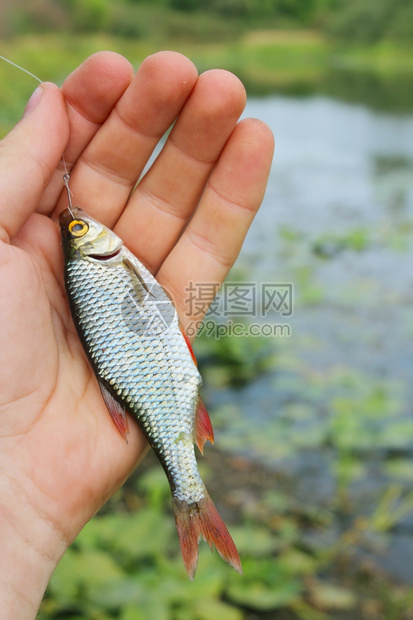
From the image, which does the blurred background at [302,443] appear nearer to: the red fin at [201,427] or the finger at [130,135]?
the red fin at [201,427]

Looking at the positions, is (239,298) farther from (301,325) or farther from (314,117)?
(314,117)

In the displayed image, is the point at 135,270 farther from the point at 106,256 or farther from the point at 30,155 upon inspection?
the point at 30,155

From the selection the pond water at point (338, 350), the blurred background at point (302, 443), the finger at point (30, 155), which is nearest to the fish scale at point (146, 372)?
the finger at point (30, 155)

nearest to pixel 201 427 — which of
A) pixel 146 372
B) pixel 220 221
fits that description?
pixel 146 372

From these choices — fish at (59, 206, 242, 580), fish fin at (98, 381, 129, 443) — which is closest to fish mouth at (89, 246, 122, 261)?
fish at (59, 206, 242, 580)

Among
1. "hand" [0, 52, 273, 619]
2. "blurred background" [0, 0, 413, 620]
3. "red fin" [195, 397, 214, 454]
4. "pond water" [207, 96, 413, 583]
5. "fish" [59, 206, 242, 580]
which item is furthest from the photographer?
"pond water" [207, 96, 413, 583]

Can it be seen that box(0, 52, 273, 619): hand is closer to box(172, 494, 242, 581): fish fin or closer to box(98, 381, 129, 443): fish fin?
box(98, 381, 129, 443): fish fin

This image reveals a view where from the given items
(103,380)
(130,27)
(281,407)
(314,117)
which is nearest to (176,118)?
(103,380)
